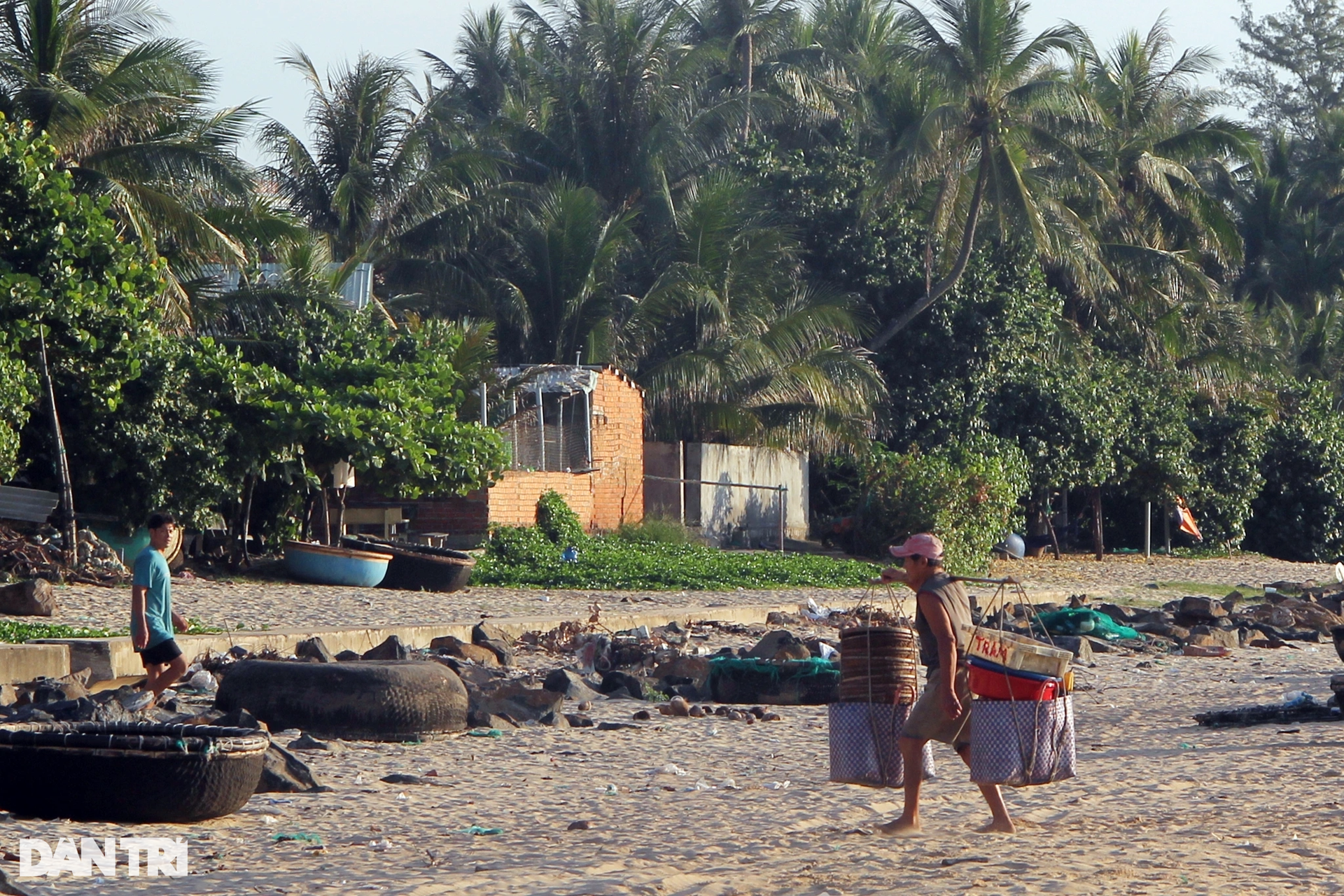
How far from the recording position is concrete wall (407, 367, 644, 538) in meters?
22.8

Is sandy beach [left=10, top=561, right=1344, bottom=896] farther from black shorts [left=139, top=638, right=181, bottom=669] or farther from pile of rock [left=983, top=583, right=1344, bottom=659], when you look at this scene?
pile of rock [left=983, top=583, right=1344, bottom=659]

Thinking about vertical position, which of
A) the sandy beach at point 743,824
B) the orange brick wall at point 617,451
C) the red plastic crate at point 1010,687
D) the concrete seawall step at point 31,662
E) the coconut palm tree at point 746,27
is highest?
the coconut palm tree at point 746,27

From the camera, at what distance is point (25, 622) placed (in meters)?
12.8

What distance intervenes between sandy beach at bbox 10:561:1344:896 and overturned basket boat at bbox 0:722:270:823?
0.10 m

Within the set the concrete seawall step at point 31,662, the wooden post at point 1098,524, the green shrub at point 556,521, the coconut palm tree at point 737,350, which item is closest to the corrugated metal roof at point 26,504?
the concrete seawall step at point 31,662

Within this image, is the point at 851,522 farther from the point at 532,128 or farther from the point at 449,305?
the point at 532,128

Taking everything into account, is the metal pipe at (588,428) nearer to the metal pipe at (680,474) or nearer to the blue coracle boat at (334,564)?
the metal pipe at (680,474)

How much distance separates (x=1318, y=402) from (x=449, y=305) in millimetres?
23978

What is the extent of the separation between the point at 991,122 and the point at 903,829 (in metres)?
24.7

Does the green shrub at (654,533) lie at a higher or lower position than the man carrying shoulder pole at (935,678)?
higher

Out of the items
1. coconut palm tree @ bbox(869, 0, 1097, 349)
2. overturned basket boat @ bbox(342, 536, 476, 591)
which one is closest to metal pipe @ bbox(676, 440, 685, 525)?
coconut palm tree @ bbox(869, 0, 1097, 349)

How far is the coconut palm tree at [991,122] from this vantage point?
96.4 ft

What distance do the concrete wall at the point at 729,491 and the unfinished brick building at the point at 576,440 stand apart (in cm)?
52

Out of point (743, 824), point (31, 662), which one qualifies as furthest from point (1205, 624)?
point (31, 662)
